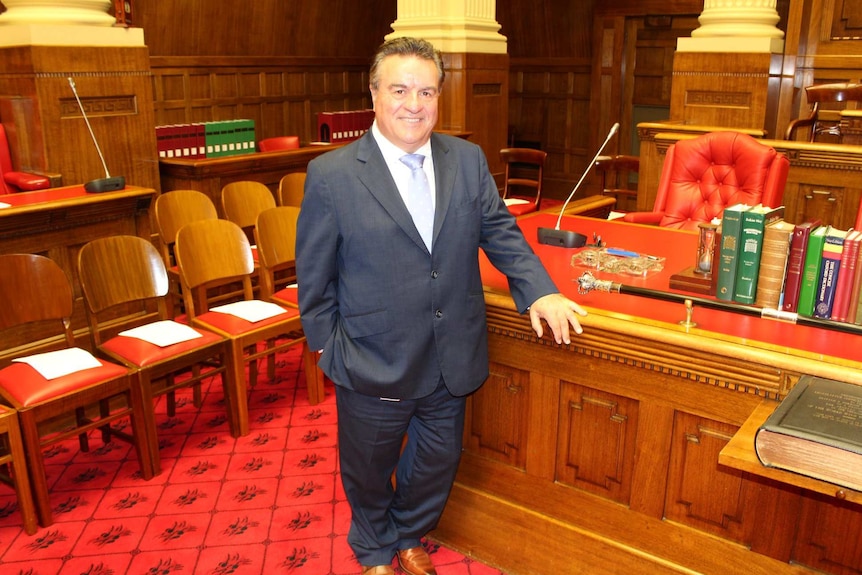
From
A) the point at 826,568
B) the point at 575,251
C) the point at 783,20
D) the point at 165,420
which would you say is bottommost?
the point at 165,420

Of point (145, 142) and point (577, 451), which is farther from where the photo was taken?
point (145, 142)

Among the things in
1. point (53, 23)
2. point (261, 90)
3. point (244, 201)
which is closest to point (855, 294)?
point (244, 201)

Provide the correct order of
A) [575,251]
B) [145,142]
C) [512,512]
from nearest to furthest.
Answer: [512,512] → [575,251] → [145,142]

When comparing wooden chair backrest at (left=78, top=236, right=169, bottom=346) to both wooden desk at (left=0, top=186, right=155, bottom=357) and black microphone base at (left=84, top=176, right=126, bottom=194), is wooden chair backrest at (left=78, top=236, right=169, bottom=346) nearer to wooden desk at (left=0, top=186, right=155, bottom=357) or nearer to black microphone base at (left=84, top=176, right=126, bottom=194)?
wooden desk at (left=0, top=186, right=155, bottom=357)

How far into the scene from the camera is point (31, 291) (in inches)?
123

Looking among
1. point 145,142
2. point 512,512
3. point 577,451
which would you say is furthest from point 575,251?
point 145,142

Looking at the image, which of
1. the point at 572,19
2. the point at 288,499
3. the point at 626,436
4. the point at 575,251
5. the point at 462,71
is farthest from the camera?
the point at 572,19

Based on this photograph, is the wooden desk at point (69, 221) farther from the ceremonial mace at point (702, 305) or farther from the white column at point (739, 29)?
the white column at point (739, 29)

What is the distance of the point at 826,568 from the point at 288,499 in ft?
6.23

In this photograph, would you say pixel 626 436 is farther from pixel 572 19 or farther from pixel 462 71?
pixel 572 19

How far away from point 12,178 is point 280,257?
197 cm

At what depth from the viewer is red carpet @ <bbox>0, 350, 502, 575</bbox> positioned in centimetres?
261

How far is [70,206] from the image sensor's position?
371cm

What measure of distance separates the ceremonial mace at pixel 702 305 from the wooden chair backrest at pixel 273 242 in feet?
6.64
